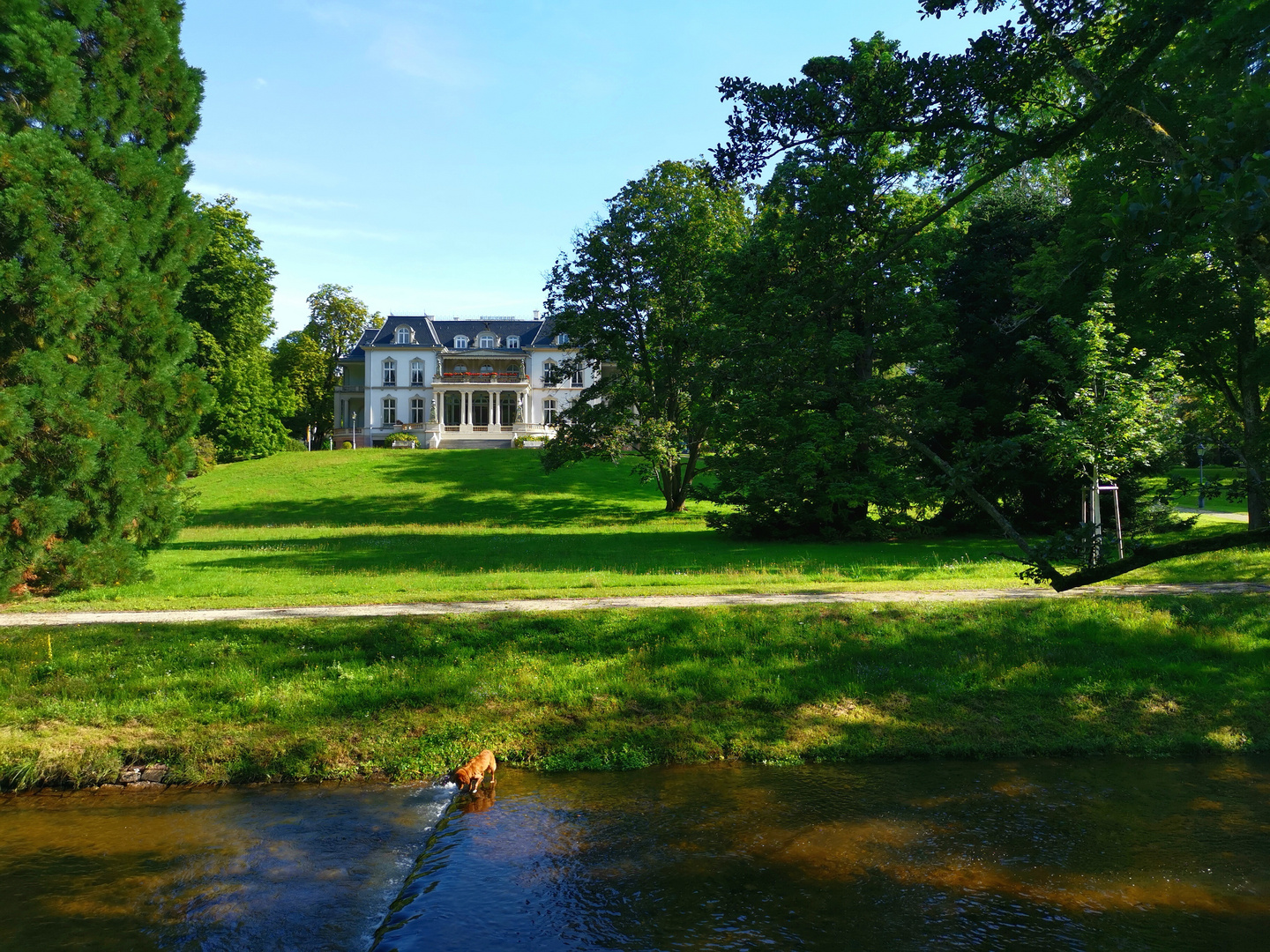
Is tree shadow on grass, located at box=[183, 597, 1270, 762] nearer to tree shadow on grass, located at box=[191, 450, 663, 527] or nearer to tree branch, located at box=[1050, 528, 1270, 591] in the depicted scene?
tree branch, located at box=[1050, 528, 1270, 591]

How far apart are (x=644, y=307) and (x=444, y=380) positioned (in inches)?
1820

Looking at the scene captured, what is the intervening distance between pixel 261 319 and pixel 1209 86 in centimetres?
5840

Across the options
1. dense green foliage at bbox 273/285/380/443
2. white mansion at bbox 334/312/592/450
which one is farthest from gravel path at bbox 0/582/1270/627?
white mansion at bbox 334/312/592/450

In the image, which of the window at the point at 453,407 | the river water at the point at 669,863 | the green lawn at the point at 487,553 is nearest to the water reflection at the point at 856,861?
the river water at the point at 669,863

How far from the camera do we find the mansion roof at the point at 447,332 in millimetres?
79438

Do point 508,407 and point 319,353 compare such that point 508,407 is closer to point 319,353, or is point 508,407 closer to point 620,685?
point 319,353

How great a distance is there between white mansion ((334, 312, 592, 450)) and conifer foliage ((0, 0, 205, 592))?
182 ft

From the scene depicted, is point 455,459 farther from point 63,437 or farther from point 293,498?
point 63,437

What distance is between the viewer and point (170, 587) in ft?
54.1

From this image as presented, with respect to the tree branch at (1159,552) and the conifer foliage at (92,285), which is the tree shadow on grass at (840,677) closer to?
the tree branch at (1159,552)

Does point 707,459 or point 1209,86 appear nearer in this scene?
point 1209,86

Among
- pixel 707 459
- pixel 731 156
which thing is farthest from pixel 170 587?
pixel 707 459

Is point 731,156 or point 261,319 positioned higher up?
point 261,319

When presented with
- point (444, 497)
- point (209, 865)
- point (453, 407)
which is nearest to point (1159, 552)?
point (209, 865)
